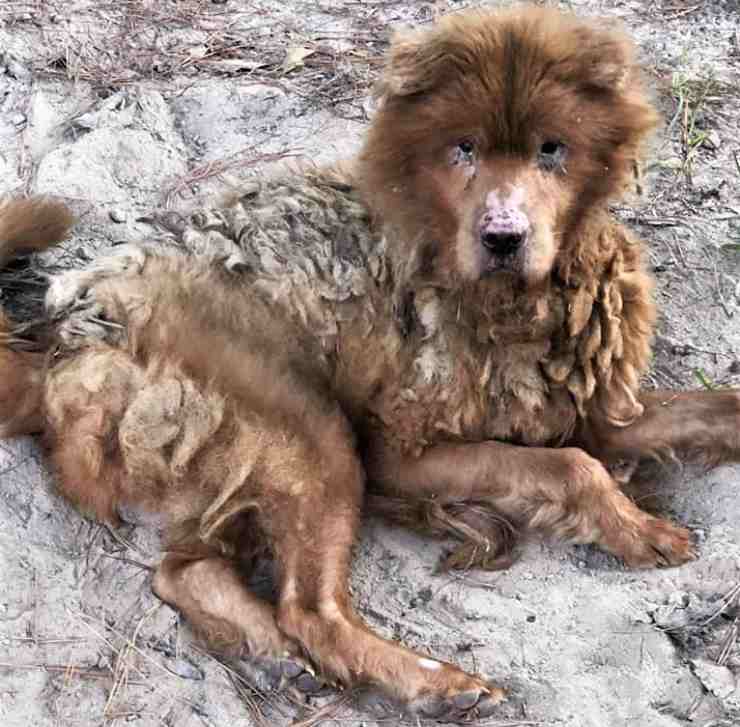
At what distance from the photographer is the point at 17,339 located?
167 inches

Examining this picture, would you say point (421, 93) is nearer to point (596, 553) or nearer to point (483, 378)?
point (483, 378)

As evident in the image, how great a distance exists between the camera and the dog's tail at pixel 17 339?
161 inches

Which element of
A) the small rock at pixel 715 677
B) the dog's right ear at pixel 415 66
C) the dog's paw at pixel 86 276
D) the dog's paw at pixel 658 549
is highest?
the dog's right ear at pixel 415 66

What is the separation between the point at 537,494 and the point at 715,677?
37.1 inches

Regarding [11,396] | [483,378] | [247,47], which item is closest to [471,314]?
[483,378]

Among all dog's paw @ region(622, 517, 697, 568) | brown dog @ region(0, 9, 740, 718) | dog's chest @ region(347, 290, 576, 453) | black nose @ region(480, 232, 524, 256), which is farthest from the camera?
dog's chest @ region(347, 290, 576, 453)

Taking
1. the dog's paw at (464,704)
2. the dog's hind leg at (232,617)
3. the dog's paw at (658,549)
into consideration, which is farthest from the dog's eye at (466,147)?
the dog's paw at (464,704)

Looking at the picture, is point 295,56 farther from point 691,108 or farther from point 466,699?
point 466,699

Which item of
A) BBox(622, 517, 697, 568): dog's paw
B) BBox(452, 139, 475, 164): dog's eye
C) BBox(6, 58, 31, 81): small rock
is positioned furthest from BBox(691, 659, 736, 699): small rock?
BBox(6, 58, 31, 81): small rock

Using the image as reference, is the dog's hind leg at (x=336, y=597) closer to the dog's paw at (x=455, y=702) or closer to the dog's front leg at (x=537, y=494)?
the dog's paw at (x=455, y=702)

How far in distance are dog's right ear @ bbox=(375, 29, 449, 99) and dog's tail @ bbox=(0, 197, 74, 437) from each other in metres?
1.54

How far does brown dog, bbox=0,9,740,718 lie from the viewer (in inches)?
150

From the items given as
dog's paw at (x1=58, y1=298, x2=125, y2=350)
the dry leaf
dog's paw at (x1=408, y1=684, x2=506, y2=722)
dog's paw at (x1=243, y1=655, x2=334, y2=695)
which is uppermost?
the dry leaf

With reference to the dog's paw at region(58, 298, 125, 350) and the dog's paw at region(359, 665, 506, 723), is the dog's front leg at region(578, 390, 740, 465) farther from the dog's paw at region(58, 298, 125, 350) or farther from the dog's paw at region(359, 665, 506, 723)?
the dog's paw at region(58, 298, 125, 350)
